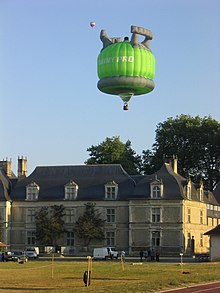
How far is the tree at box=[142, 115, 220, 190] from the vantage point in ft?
294

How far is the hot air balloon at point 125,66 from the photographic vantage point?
38.7 meters

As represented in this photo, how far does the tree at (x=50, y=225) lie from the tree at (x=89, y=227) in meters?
1.69

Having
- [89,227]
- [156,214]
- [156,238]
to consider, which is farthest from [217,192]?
[89,227]

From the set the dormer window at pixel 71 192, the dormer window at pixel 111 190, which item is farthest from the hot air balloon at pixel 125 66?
the dormer window at pixel 71 192

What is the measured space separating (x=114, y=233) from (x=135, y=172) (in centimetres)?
1716

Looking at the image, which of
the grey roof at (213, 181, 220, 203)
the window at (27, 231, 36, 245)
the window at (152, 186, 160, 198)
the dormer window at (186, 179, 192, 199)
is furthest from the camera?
the grey roof at (213, 181, 220, 203)

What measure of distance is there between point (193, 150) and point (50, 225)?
2613 centimetres

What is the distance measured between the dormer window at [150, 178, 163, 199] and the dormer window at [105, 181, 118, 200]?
354 centimetres

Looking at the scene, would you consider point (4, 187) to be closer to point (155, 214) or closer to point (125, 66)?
point (155, 214)

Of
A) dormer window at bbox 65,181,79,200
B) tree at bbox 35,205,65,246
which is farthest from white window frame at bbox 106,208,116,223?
tree at bbox 35,205,65,246

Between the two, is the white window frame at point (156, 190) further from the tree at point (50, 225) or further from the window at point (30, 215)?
the window at point (30, 215)

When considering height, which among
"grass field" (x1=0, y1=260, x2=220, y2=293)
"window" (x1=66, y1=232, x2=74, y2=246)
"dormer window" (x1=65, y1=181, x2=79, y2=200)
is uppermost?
"dormer window" (x1=65, y1=181, x2=79, y2=200)

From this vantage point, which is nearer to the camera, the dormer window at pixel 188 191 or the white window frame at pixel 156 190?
the white window frame at pixel 156 190

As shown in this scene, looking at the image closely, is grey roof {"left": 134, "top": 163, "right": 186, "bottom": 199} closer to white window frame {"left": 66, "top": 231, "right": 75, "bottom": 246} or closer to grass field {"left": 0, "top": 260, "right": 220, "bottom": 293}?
white window frame {"left": 66, "top": 231, "right": 75, "bottom": 246}
